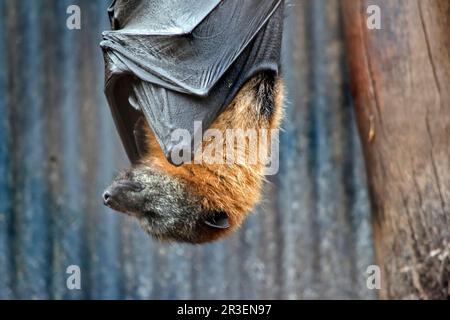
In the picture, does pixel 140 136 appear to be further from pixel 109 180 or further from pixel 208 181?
pixel 109 180

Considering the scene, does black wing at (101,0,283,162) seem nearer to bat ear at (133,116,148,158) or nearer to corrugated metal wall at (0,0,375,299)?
bat ear at (133,116,148,158)

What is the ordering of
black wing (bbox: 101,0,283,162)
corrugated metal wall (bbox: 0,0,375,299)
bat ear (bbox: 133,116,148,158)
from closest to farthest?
black wing (bbox: 101,0,283,162) → bat ear (bbox: 133,116,148,158) → corrugated metal wall (bbox: 0,0,375,299)

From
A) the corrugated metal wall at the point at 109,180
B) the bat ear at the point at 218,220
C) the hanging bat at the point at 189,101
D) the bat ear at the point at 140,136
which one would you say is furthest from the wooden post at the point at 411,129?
the corrugated metal wall at the point at 109,180

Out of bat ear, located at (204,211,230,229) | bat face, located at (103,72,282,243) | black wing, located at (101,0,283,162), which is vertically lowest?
bat ear, located at (204,211,230,229)

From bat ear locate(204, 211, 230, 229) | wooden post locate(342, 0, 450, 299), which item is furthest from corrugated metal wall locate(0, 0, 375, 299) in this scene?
bat ear locate(204, 211, 230, 229)

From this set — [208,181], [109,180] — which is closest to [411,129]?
[208,181]
